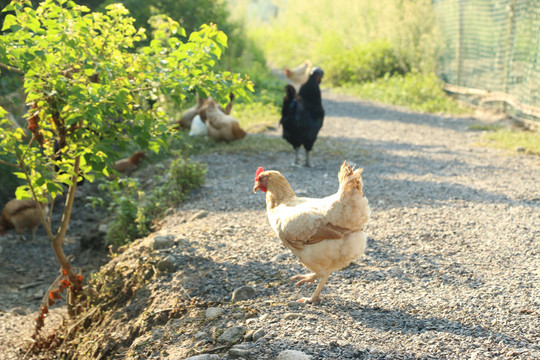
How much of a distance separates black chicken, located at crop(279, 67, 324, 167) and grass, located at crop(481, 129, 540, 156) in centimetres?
328

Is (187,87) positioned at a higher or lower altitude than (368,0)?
lower

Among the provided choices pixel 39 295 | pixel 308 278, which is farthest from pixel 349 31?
pixel 308 278

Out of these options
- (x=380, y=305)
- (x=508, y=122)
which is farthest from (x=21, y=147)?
(x=508, y=122)

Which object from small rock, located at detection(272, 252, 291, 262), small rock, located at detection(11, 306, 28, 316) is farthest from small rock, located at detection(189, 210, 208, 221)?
small rock, located at detection(11, 306, 28, 316)

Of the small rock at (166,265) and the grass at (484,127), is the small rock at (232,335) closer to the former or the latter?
the small rock at (166,265)

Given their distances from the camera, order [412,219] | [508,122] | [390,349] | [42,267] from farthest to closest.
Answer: [508,122] → [42,267] → [412,219] → [390,349]

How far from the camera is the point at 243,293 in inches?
135

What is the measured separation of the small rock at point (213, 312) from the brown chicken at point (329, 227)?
529mm

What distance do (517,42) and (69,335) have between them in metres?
9.54

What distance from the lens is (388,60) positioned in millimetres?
15734

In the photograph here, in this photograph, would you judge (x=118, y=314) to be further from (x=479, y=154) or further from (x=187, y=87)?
(x=479, y=154)

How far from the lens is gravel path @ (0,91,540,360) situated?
9.29ft

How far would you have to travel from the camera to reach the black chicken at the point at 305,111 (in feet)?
22.3

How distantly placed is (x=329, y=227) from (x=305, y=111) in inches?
153
